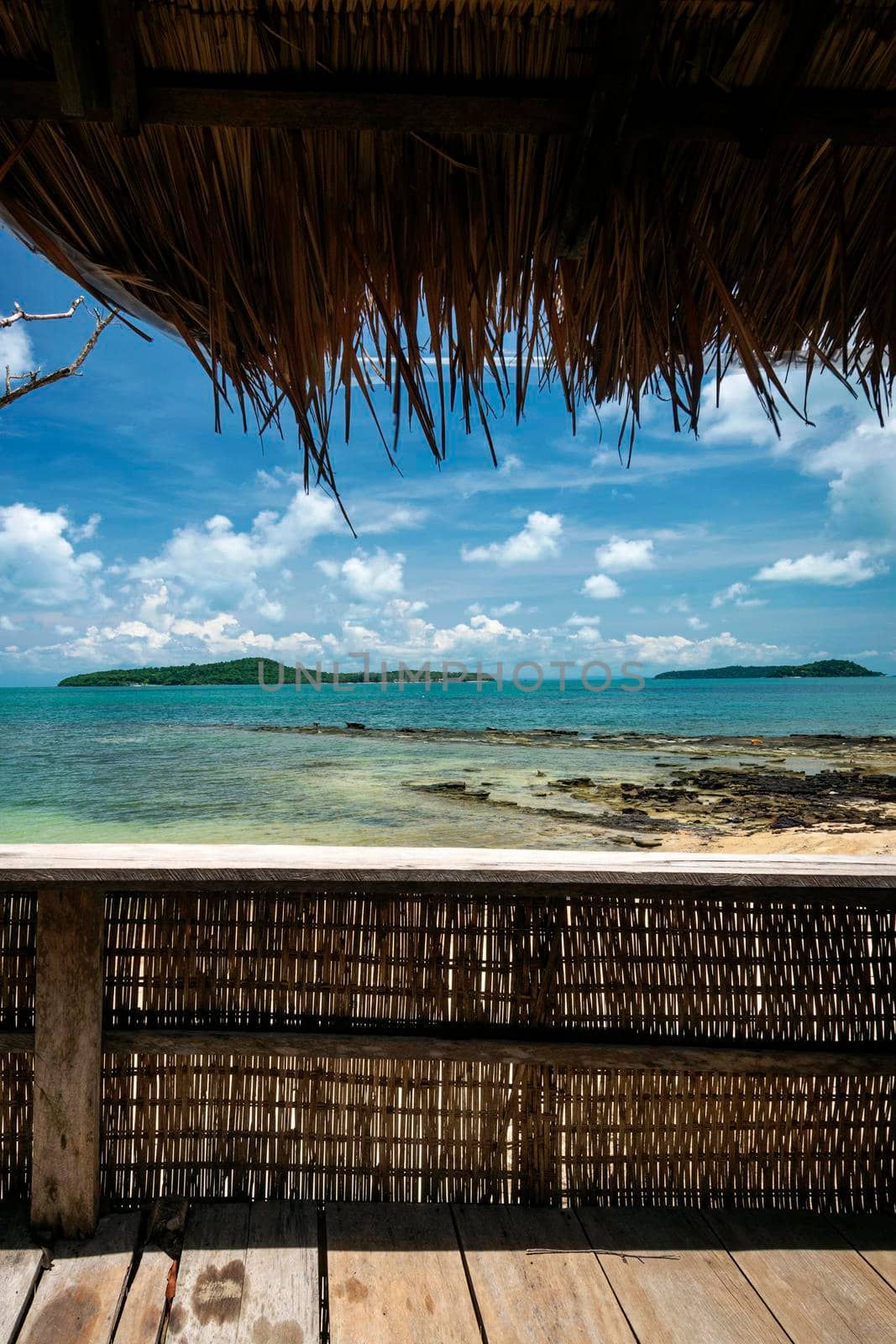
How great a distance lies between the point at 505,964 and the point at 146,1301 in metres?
0.81

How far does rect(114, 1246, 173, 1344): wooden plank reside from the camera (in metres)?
1.12

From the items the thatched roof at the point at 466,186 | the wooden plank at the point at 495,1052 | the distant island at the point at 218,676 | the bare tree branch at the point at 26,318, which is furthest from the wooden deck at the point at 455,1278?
the distant island at the point at 218,676

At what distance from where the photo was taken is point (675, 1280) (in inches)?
48.8

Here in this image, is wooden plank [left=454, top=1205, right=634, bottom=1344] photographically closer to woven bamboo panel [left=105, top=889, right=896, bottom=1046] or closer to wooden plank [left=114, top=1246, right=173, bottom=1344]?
woven bamboo panel [left=105, top=889, right=896, bottom=1046]

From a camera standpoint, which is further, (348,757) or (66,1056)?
(348,757)

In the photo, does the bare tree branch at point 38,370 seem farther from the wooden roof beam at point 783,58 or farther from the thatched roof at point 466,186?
the wooden roof beam at point 783,58

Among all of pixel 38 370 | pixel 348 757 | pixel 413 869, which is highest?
pixel 38 370

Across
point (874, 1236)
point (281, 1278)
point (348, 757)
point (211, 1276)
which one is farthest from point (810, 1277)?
point (348, 757)

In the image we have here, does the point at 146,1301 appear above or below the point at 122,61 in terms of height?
below

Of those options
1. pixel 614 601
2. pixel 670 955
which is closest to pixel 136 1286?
pixel 670 955

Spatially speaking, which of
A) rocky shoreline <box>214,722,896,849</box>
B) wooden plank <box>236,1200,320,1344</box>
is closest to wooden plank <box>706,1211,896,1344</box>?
wooden plank <box>236,1200,320,1344</box>

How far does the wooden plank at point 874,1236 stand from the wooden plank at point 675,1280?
257 mm

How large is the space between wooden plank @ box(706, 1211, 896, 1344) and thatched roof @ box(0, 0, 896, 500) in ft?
5.07

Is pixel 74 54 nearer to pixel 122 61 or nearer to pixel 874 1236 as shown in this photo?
pixel 122 61
